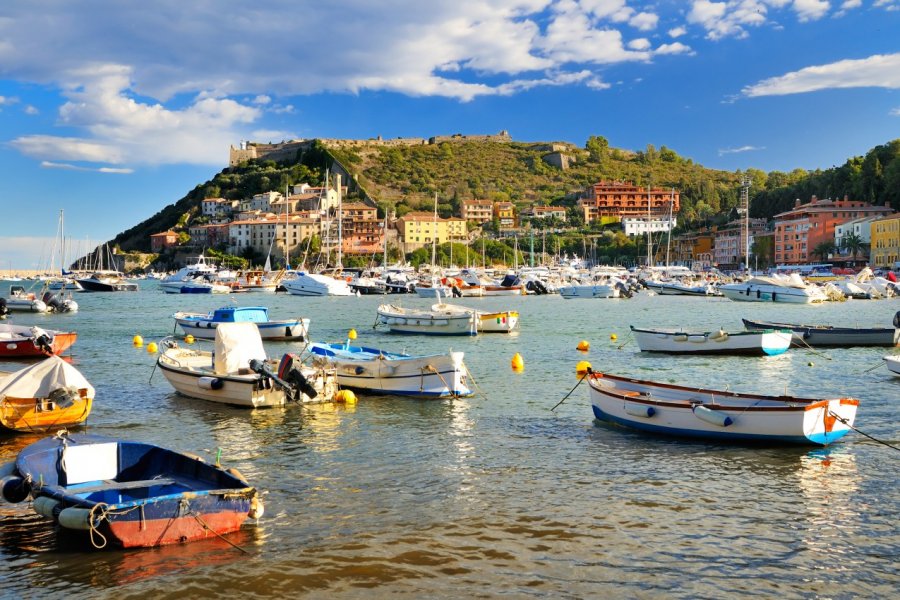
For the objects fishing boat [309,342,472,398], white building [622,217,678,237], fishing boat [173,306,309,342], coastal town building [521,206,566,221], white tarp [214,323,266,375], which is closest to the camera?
white tarp [214,323,266,375]

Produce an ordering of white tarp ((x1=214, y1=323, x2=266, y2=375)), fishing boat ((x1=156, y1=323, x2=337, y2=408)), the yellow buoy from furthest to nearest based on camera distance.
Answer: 1. white tarp ((x1=214, y1=323, x2=266, y2=375))
2. the yellow buoy
3. fishing boat ((x1=156, y1=323, x2=337, y2=408))

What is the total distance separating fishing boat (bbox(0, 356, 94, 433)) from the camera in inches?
597

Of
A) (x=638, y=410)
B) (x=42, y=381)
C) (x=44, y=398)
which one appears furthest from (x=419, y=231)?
(x=638, y=410)

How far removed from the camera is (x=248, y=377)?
18.5 metres

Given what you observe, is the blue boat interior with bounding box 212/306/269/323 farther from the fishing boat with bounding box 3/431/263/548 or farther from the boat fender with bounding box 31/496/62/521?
the boat fender with bounding box 31/496/62/521

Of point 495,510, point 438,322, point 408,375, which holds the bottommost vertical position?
point 495,510

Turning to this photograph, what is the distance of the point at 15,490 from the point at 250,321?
22.0m

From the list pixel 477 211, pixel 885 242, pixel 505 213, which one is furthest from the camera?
pixel 505 213

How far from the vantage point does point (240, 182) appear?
19362 cm

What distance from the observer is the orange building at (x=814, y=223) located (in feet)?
381

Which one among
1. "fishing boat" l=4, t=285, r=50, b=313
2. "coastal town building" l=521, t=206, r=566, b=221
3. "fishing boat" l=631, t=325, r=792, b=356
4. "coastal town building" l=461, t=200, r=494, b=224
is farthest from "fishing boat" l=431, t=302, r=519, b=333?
Result: "coastal town building" l=521, t=206, r=566, b=221

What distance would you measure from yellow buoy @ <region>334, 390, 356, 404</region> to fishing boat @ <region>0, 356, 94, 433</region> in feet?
18.6

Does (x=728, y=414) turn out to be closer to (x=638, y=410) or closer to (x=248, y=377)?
(x=638, y=410)

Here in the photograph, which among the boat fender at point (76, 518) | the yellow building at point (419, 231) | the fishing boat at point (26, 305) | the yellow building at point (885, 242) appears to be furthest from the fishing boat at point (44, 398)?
the yellow building at point (419, 231)
